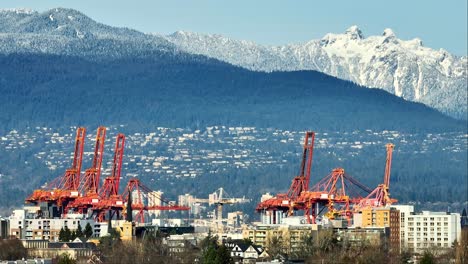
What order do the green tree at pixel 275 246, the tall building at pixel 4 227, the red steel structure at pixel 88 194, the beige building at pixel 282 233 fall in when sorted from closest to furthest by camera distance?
1. the green tree at pixel 275 246
2. the beige building at pixel 282 233
3. the tall building at pixel 4 227
4. the red steel structure at pixel 88 194

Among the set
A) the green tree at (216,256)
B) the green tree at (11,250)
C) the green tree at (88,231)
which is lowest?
the green tree at (216,256)

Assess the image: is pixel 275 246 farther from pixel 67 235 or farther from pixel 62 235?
pixel 62 235

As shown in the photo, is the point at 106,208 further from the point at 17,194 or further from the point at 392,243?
the point at 17,194

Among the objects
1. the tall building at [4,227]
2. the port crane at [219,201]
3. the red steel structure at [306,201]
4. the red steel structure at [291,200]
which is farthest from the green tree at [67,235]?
the port crane at [219,201]

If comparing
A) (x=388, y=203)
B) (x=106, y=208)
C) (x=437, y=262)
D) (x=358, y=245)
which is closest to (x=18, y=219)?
(x=106, y=208)

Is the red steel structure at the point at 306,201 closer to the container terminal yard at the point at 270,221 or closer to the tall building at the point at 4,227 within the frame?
the container terminal yard at the point at 270,221

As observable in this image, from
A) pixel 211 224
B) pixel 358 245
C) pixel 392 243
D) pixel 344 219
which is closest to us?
pixel 358 245

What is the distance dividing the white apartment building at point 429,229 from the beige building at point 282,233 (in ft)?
18.5

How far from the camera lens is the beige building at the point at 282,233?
109875 millimetres

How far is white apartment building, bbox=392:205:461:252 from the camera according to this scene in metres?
118

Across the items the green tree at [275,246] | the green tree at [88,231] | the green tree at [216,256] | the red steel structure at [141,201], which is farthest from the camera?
the red steel structure at [141,201]

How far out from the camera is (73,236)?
383ft

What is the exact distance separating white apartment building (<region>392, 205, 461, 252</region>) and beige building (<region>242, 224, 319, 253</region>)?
5.65 metres

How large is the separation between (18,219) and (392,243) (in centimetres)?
2866
